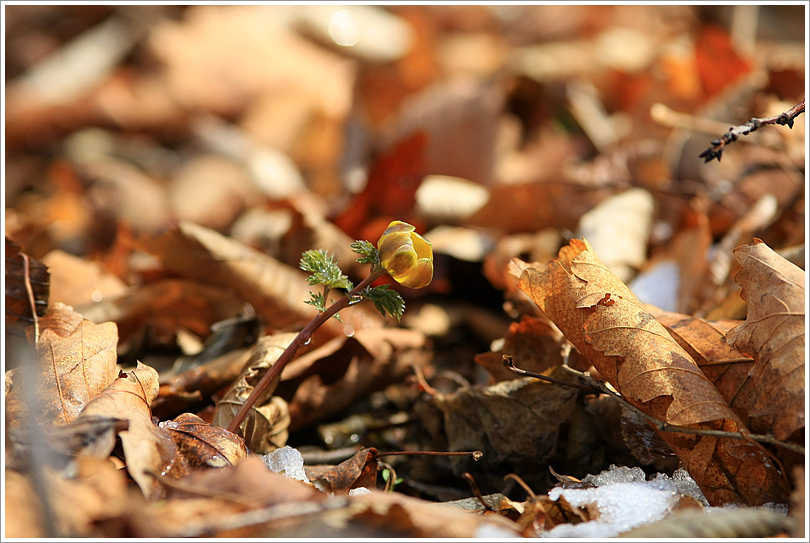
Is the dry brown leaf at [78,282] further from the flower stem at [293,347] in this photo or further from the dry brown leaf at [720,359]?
the dry brown leaf at [720,359]

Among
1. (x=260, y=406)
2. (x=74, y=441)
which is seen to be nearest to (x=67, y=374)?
(x=74, y=441)

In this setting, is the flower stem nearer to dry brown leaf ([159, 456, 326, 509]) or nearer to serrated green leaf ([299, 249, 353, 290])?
serrated green leaf ([299, 249, 353, 290])

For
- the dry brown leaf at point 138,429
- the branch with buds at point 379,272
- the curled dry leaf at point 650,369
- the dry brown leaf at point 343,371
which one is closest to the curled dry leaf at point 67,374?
the dry brown leaf at point 138,429

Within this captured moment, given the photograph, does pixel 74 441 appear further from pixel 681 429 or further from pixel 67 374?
pixel 681 429

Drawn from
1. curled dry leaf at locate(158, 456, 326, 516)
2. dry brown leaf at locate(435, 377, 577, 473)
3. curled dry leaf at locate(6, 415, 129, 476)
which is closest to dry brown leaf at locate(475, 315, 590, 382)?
dry brown leaf at locate(435, 377, 577, 473)

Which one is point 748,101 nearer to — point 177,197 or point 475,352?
point 475,352

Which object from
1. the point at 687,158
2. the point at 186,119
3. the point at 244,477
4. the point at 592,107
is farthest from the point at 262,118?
Result: the point at 244,477
